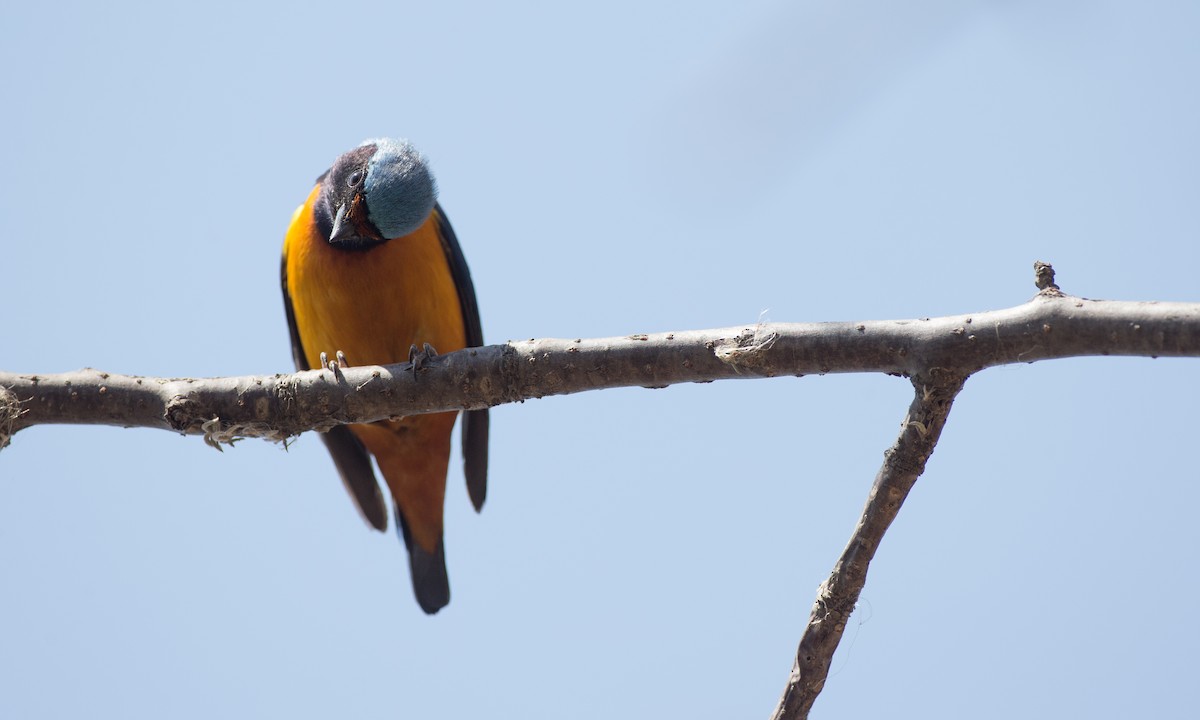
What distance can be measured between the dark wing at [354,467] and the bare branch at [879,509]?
3.50 meters

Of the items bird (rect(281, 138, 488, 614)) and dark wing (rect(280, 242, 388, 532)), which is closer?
bird (rect(281, 138, 488, 614))

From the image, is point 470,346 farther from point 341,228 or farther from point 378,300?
point 341,228

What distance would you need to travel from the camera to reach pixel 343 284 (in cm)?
510

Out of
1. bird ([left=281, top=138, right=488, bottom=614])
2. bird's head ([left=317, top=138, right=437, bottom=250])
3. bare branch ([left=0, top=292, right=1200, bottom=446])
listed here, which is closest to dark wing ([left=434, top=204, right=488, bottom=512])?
bird ([left=281, top=138, right=488, bottom=614])

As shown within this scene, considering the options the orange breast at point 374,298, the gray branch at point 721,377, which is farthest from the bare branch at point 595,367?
the orange breast at point 374,298

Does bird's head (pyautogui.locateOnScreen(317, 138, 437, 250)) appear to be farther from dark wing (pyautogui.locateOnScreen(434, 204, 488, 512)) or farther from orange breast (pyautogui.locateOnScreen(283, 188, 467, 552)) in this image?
dark wing (pyautogui.locateOnScreen(434, 204, 488, 512))

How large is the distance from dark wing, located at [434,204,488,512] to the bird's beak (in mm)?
650

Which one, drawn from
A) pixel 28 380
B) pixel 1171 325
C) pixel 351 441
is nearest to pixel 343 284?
pixel 351 441

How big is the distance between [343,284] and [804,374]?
264 cm

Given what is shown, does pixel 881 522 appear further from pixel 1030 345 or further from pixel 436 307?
pixel 436 307

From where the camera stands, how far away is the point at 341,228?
4984 millimetres

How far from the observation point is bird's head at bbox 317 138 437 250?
16.5 feet

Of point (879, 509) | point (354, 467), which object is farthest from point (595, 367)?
point (354, 467)

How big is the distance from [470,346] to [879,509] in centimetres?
295
